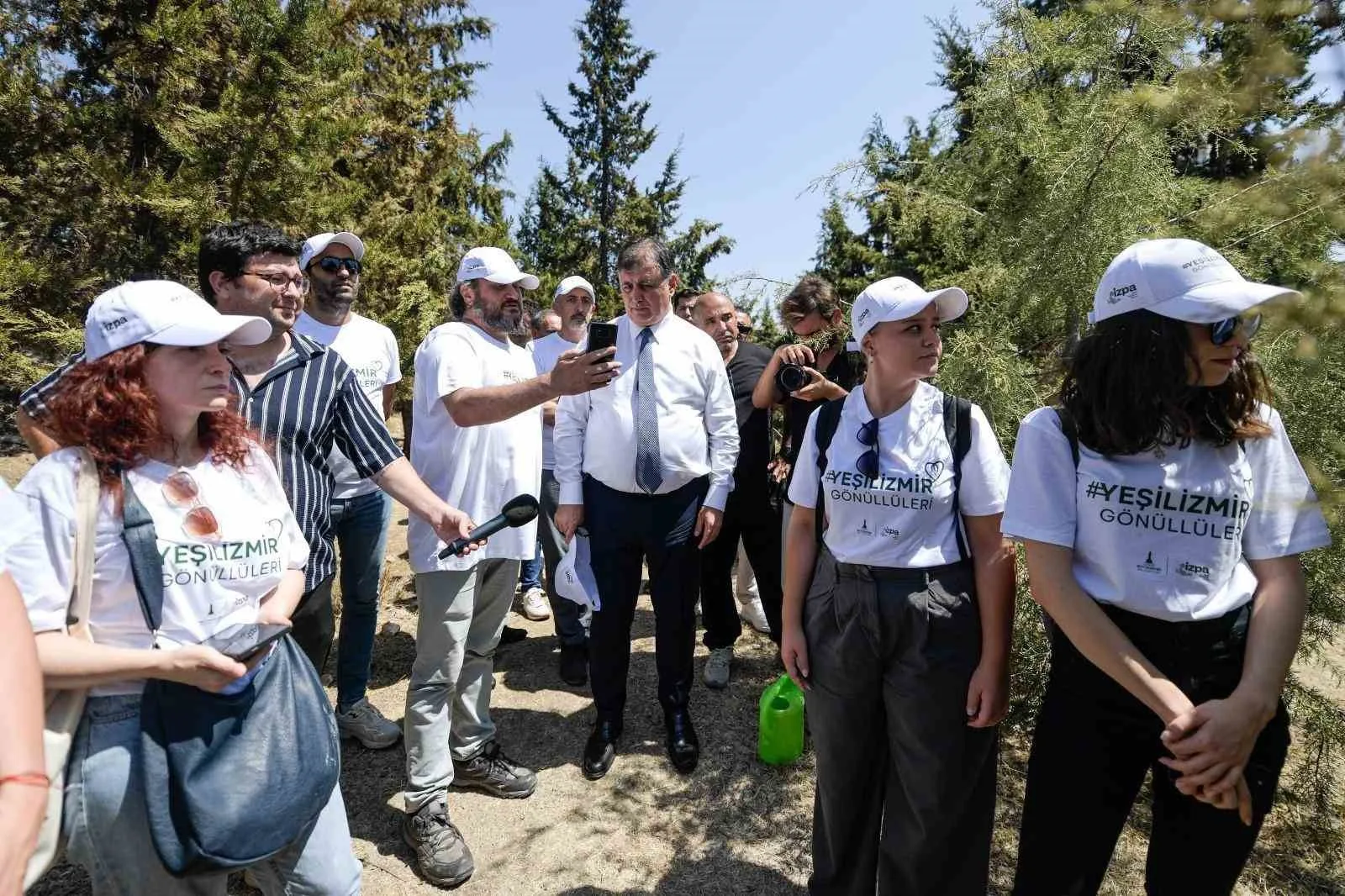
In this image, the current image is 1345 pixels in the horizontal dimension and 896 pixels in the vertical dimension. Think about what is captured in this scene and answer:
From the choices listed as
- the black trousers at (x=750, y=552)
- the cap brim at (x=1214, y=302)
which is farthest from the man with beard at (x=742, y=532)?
the cap brim at (x=1214, y=302)

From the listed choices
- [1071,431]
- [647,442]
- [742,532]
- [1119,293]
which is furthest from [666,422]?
[1119,293]

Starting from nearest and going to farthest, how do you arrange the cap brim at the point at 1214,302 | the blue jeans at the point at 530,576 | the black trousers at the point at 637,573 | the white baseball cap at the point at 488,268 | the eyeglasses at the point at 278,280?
the cap brim at the point at 1214,302
the eyeglasses at the point at 278,280
the white baseball cap at the point at 488,268
the black trousers at the point at 637,573
the blue jeans at the point at 530,576

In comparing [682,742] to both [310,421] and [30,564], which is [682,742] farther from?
[30,564]

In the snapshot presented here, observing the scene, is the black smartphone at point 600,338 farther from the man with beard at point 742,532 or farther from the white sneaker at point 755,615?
the white sneaker at point 755,615

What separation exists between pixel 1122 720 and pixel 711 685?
291 cm

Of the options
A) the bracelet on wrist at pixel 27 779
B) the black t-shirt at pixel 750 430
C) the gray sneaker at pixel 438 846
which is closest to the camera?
the bracelet on wrist at pixel 27 779

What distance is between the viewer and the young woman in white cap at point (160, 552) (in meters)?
1.51

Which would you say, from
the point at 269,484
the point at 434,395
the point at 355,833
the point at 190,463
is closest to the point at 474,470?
the point at 434,395

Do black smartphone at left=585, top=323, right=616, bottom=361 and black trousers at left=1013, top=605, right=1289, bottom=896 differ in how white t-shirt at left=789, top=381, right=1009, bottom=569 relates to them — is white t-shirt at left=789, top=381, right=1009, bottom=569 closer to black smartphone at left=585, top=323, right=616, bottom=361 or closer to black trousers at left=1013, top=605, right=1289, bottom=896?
black trousers at left=1013, top=605, right=1289, bottom=896

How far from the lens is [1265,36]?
1184 mm

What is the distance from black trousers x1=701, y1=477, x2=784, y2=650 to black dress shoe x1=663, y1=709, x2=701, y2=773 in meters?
0.90

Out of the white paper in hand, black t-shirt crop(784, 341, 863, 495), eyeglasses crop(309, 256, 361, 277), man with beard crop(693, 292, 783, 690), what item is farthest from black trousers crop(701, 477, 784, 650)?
eyeglasses crop(309, 256, 361, 277)

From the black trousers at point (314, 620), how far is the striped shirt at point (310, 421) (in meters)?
0.20

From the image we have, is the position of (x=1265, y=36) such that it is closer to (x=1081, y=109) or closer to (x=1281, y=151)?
(x=1281, y=151)
